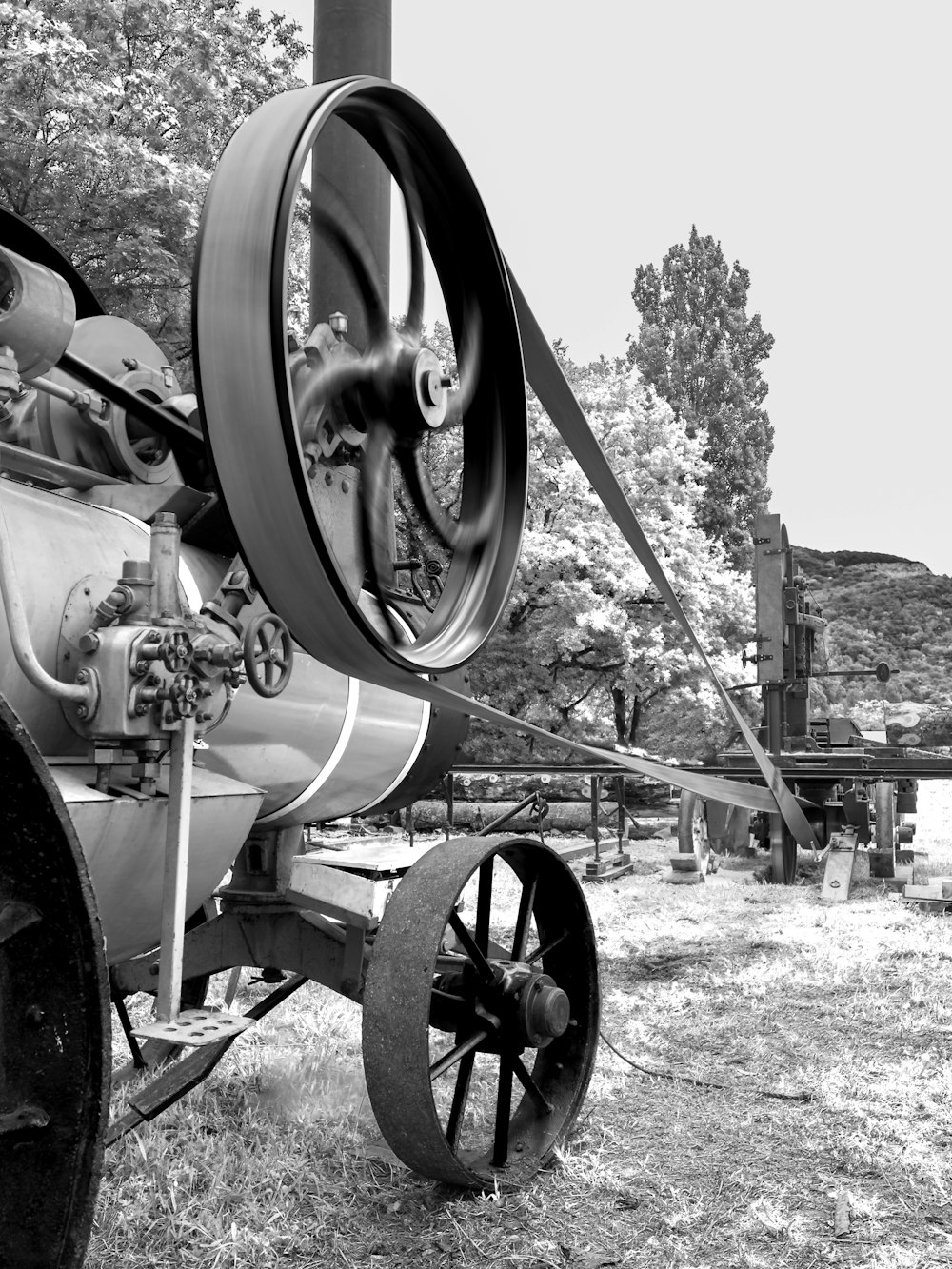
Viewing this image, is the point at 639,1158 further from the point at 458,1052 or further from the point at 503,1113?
the point at 458,1052

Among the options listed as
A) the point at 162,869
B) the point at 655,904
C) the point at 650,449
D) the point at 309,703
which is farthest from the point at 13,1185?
the point at 650,449

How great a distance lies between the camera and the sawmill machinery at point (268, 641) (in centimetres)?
111

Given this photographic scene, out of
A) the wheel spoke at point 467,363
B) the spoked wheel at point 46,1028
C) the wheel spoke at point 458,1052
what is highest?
the wheel spoke at point 467,363

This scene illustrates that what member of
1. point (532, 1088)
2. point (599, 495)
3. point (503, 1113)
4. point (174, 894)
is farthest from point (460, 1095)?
point (599, 495)

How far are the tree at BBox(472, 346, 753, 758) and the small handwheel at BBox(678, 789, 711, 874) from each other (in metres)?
6.09

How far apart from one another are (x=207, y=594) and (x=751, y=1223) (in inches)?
65.1

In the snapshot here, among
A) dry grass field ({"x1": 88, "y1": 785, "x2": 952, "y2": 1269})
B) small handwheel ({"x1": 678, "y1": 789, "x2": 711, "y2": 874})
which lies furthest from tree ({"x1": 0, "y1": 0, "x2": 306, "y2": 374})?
dry grass field ({"x1": 88, "y1": 785, "x2": 952, "y2": 1269})

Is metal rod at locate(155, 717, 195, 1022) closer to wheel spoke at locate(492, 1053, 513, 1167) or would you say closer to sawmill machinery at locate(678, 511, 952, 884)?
wheel spoke at locate(492, 1053, 513, 1167)

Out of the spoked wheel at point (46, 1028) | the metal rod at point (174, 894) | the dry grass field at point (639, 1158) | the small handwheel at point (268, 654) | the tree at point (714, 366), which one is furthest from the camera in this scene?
the tree at point (714, 366)

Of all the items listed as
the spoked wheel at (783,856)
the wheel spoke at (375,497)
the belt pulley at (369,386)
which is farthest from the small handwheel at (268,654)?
the spoked wheel at (783,856)

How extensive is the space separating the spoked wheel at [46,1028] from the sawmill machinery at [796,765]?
229 inches

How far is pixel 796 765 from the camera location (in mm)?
7559

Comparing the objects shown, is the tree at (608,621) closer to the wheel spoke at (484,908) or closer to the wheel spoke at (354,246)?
the wheel spoke at (484,908)

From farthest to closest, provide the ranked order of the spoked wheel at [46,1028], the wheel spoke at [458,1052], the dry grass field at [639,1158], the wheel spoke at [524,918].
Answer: the wheel spoke at [524,918] → the wheel spoke at [458,1052] → the dry grass field at [639,1158] → the spoked wheel at [46,1028]
